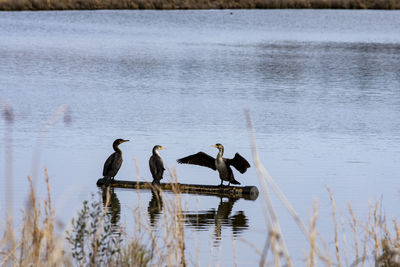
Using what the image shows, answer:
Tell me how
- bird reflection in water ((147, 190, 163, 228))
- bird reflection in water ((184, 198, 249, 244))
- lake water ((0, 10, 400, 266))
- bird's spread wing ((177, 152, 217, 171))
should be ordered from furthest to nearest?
1. bird's spread wing ((177, 152, 217, 171))
2. lake water ((0, 10, 400, 266))
3. bird reflection in water ((147, 190, 163, 228))
4. bird reflection in water ((184, 198, 249, 244))

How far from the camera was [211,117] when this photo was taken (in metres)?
18.8

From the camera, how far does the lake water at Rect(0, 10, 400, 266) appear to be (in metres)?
10.9

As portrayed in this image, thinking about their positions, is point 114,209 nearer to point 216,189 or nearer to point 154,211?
Result: point 154,211

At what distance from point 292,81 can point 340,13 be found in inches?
1865

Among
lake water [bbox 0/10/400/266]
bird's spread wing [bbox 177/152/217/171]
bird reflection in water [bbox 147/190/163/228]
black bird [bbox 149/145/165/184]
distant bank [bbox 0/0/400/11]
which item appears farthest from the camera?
distant bank [bbox 0/0/400/11]

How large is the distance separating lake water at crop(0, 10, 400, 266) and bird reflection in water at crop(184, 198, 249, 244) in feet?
0.08

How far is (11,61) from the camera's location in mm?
30406

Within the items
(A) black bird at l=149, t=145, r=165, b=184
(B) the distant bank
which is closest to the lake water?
(A) black bird at l=149, t=145, r=165, b=184

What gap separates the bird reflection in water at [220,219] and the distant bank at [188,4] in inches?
1954

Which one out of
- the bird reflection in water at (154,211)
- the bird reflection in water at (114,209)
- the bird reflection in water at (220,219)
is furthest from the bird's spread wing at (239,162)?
the bird reflection in water at (114,209)

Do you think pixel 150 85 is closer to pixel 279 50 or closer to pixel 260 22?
pixel 279 50

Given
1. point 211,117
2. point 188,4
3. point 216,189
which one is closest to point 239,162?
point 216,189

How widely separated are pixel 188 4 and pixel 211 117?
160ft

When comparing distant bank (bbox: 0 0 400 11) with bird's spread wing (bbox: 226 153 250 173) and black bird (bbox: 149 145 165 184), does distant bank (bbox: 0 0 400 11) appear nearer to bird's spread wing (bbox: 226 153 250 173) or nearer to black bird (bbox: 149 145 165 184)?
black bird (bbox: 149 145 165 184)
